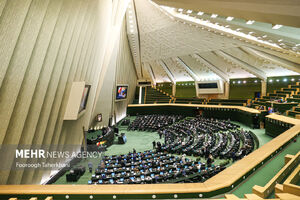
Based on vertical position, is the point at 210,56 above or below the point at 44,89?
above

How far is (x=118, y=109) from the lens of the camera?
2397 centimetres

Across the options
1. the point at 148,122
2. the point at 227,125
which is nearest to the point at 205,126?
the point at 227,125

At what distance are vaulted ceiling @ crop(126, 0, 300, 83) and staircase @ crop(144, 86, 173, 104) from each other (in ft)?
16.2

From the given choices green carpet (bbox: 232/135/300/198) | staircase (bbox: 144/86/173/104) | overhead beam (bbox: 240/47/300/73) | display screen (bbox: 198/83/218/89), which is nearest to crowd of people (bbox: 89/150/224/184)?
green carpet (bbox: 232/135/300/198)

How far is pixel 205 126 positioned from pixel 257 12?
627 inches

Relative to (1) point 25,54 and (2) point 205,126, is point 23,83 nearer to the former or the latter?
(1) point 25,54

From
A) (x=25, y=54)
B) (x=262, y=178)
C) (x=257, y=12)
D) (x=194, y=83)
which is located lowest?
(x=262, y=178)

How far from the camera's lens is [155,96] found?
32312 mm

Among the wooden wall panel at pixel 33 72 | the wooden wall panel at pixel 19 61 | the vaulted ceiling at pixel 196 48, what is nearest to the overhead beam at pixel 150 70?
the vaulted ceiling at pixel 196 48

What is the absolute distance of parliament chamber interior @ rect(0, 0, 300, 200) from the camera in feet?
13.6

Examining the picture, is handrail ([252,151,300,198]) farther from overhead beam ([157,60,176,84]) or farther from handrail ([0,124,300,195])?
overhead beam ([157,60,176,84])

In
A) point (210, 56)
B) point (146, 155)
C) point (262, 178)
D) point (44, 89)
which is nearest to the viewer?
point (262, 178)

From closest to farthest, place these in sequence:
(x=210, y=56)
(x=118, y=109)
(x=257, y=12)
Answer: (x=257, y=12)
(x=210, y=56)
(x=118, y=109)

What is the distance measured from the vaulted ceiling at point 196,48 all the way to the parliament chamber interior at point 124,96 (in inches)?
5.7
